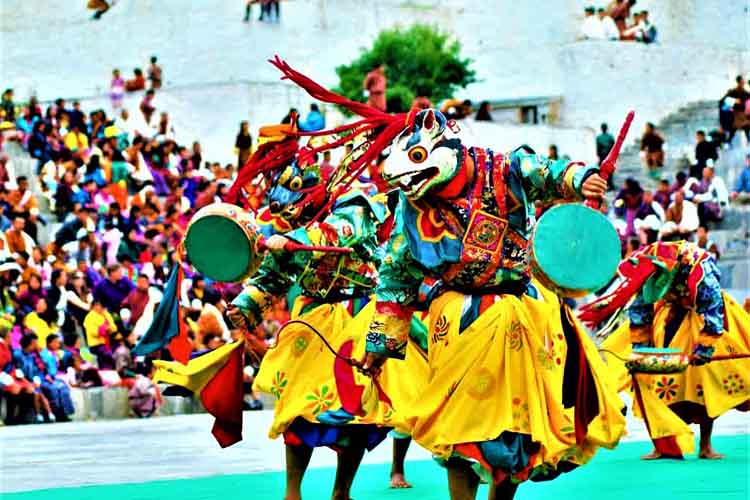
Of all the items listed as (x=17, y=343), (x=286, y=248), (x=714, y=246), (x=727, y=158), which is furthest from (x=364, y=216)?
(x=727, y=158)

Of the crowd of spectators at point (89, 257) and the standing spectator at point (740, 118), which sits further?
the standing spectator at point (740, 118)

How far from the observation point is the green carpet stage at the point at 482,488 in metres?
10.9

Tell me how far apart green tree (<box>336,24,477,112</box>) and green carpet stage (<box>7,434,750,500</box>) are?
24.2m

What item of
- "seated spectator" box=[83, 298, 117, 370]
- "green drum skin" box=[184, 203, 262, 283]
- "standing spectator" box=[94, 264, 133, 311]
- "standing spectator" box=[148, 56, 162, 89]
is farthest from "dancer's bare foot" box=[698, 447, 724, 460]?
"standing spectator" box=[148, 56, 162, 89]

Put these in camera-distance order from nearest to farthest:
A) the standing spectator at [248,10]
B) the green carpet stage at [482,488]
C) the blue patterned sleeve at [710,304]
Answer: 1. the green carpet stage at [482,488]
2. the blue patterned sleeve at [710,304]
3. the standing spectator at [248,10]

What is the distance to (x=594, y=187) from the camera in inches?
307

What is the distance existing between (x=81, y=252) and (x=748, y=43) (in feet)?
76.5

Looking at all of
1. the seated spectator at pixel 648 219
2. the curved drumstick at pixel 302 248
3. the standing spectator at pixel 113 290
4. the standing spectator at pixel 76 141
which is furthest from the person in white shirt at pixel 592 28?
the curved drumstick at pixel 302 248

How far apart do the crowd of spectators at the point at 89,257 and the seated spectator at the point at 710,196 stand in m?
6.61

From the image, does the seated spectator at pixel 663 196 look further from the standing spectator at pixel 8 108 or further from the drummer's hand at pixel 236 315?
the drummer's hand at pixel 236 315

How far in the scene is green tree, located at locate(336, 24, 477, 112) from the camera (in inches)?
1446

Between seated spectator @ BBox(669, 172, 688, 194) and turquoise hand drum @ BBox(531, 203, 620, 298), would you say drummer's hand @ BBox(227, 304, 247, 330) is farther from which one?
seated spectator @ BBox(669, 172, 688, 194)

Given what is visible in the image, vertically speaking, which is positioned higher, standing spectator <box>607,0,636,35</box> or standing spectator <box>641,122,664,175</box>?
standing spectator <box>607,0,636,35</box>

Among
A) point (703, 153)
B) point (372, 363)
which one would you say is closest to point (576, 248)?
point (372, 363)
